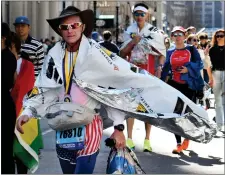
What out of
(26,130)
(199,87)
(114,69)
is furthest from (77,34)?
(199,87)

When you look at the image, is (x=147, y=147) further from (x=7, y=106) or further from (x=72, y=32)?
(x=72, y=32)

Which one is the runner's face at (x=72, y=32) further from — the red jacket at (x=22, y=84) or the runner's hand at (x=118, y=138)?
the red jacket at (x=22, y=84)

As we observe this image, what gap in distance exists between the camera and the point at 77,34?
491cm

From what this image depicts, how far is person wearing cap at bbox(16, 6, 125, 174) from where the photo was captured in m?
4.80

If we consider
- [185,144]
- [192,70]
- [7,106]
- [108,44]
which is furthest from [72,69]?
[108,44]

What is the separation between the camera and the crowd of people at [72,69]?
4.84 m

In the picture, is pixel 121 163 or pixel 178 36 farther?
pixel 178 36

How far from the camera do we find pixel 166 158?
877 centimetres

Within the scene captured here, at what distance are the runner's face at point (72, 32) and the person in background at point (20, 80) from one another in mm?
1673

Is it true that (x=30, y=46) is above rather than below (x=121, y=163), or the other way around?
above

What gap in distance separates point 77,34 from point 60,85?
0.40 metres

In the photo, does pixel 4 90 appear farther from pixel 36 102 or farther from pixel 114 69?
pixel 114 69

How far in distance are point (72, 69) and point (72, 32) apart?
30 cm

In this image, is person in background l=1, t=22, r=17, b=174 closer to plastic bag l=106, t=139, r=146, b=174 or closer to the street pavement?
the street pavement
